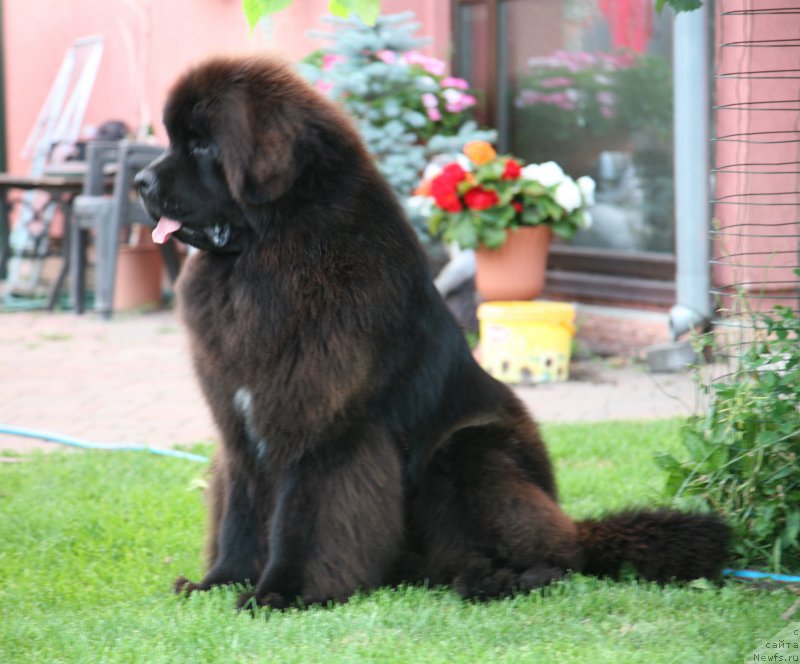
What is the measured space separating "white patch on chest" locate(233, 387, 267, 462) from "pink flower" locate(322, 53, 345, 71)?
5287 millimetres

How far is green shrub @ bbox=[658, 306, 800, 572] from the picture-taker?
331 cm

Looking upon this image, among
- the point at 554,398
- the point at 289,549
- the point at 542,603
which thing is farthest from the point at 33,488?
the point at 554,398

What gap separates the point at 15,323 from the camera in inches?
365

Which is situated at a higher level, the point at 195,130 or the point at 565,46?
the point at 565,46

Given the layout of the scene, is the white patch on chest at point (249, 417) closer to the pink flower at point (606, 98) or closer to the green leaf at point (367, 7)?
the green leaf at point (367, 7)

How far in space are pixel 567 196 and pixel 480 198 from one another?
53 cm

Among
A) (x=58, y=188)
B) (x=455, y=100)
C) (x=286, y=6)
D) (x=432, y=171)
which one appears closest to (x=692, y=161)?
(x=432, y=171)

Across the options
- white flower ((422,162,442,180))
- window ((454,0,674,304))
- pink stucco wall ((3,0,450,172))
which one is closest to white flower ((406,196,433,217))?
white flower ((422,162,442,180))

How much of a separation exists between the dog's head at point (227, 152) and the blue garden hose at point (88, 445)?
2222 mm

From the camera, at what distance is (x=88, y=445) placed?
5324 mm

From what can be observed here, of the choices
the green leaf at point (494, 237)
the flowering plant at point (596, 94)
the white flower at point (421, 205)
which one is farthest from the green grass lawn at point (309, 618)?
the flowering plant at point (596, 94)

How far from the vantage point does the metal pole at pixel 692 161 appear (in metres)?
6.59

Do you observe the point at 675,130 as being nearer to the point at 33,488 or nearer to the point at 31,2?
the point at 33,488

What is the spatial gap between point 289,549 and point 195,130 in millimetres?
1146
